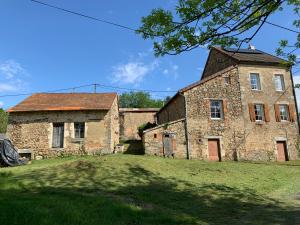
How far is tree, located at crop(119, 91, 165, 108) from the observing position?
61.6m

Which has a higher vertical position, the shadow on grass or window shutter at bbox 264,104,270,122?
window shutter at bbox 264,104,270,122

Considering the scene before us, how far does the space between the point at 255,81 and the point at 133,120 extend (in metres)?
16.1

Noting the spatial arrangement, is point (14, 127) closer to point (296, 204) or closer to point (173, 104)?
point (173, 104)

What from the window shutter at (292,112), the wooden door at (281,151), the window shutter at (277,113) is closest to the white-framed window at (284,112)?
the window shutter at (292,112)

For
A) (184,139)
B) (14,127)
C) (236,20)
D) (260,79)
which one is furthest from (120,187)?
(260,79)

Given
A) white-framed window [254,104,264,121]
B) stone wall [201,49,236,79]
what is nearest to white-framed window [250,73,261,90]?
white-framed window [254,104,264,121]

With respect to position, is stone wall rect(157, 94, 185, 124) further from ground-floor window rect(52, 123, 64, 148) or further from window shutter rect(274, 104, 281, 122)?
ground-floor window rect(52, 123, 64, 148)

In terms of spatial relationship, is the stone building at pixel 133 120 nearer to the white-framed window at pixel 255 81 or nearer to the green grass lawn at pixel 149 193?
the white-framed window at pixel 255 81

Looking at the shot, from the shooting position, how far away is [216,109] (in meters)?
23.7

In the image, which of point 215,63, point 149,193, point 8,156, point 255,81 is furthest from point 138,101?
point 149,193

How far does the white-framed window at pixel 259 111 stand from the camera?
24.4m

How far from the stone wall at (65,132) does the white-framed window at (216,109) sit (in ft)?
26.9

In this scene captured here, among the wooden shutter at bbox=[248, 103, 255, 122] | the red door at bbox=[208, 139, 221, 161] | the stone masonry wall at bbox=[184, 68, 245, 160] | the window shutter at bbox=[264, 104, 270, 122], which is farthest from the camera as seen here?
the window shutter at bbox=[264, 104, 270, 122]

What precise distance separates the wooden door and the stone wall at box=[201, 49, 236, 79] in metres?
7.89
